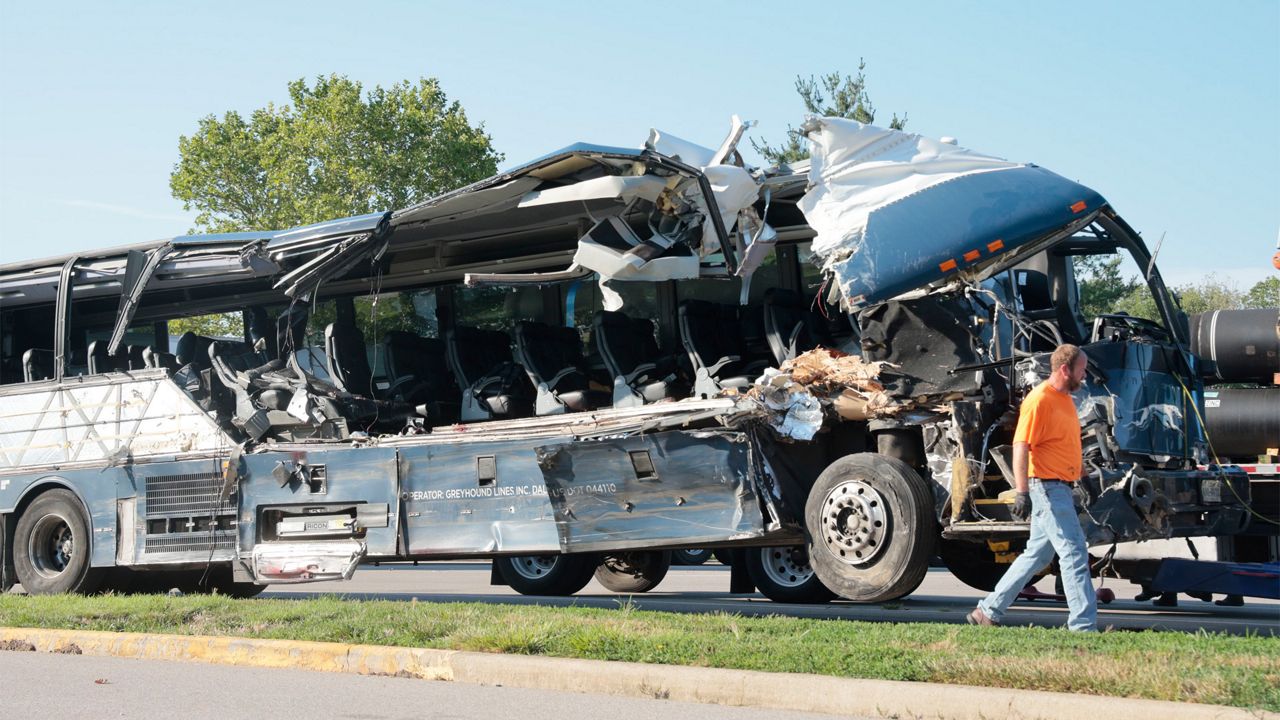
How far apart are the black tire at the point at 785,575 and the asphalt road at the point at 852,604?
0.40 feet

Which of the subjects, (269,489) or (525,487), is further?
(269,489)

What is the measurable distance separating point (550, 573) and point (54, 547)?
4886 mm

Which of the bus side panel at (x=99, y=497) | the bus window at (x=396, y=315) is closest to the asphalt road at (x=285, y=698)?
the bus side panel at (x=99, y=497)

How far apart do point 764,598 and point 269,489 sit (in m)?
4.82

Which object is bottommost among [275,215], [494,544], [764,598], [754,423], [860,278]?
[764,598]

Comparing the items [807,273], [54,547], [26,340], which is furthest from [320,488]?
[26,340]

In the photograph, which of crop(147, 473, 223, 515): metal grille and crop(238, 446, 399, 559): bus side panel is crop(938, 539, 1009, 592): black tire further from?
crop(147, 473, 223, 515): metal grille

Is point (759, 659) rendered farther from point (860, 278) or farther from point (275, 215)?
point (275, 215)

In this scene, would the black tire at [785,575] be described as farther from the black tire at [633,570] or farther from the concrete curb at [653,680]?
the concrete curb at [653,680]

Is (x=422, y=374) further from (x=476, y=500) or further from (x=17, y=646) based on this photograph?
(x=17, y=646)

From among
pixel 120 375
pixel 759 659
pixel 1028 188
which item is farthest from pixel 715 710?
pixel 120 375

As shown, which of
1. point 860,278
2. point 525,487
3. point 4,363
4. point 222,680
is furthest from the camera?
point 4,363

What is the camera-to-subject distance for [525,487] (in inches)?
416

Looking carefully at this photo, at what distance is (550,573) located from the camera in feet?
44.6
